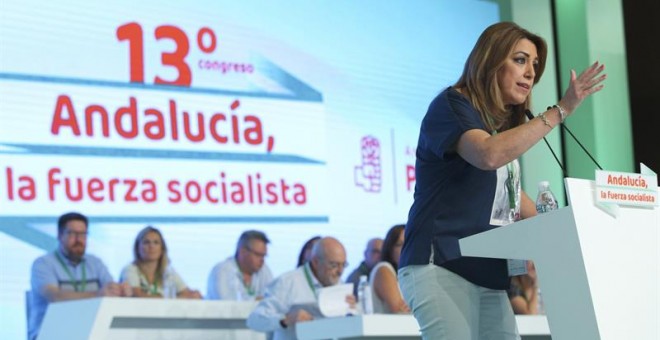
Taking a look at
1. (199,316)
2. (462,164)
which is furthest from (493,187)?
(199,316)

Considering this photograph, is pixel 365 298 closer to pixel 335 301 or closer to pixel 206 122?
pixel 335 301

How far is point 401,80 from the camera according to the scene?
7090mm

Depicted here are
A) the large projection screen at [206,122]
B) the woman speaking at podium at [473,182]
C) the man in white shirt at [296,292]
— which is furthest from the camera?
the large projection screen at [206,122]

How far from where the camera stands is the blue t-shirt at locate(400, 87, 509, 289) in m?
2.29

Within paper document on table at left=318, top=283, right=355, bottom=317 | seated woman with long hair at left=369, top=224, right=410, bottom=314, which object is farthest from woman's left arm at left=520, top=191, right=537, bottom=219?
seated woman with long hair at left=369, top=224, right=410, bottom=314

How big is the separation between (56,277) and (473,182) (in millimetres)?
3741

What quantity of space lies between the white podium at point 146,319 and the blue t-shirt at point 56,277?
2.15 feet

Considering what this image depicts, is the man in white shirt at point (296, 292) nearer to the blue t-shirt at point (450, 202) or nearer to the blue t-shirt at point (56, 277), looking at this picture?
the blue t-shirt at point (56, 277)

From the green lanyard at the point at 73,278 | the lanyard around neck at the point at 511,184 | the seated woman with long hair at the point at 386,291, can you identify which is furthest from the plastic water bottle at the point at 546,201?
the green lanyard at the point at 73,278

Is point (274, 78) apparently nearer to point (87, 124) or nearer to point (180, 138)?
point (180, 138)

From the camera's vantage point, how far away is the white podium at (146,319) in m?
4.57

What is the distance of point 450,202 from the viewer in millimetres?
2322

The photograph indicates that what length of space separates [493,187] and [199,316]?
2.75 m

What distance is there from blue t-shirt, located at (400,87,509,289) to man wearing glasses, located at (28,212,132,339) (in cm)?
334
